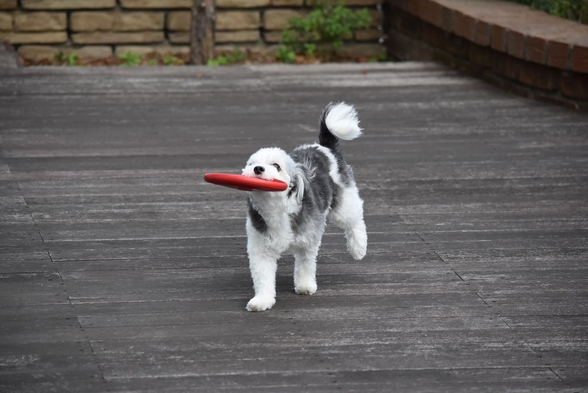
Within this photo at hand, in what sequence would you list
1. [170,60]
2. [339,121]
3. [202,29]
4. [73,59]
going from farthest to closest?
[170,60]
[73,59]
[202,29]
[339,121]

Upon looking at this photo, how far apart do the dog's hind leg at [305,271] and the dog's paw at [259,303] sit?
9.5 inches

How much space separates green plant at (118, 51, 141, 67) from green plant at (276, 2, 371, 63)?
1633 millimetres

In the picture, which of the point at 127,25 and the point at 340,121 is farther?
the point at 127,25

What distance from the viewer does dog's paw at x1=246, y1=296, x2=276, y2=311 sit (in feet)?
→ 14.4

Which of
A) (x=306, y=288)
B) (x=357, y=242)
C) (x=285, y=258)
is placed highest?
(x=357, y=242)

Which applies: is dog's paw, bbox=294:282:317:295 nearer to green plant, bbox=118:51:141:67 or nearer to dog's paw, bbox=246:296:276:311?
dog's paw, bbox=246:296:276:311

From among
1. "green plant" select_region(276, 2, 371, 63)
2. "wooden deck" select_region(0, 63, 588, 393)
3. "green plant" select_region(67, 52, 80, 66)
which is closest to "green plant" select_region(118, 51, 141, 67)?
"green plant" select_region(67, 52, 80, 66)

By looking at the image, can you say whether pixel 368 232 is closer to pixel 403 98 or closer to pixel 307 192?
pixel 307 192

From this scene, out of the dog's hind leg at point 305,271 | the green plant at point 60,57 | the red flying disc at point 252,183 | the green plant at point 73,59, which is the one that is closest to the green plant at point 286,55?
the green plant at point 73,59

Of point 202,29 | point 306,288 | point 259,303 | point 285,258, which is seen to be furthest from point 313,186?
point 202,29

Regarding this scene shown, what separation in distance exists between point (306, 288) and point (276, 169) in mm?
728

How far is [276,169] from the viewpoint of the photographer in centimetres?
414

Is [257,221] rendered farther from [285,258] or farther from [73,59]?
[73,59]

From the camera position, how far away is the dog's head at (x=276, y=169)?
161 inches
